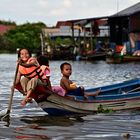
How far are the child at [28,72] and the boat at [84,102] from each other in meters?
0.20

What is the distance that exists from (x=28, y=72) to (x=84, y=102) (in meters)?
1.50

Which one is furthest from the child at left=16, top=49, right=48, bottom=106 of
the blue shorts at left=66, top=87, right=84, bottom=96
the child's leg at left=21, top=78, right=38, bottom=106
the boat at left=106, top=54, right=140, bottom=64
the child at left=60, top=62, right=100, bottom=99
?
the boat at left=106, top=54, right=140, bottom=64

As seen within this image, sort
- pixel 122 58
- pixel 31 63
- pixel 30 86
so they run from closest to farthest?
pixel 30 86 → pixel 31 63 → pixel 122 58

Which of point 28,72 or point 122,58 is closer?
point 28,72

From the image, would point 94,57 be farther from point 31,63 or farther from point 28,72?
→ point 31,63

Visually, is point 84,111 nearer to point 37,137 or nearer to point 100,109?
point 100,109

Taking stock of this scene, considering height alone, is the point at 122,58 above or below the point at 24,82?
below

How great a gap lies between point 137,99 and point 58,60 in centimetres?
3944

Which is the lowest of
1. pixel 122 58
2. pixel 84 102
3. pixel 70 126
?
pixel 122 58

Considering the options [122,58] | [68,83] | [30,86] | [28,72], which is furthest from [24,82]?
[122,58]

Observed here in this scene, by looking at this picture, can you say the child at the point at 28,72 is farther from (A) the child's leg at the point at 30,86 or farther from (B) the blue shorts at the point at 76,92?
(B) the blue shorts at the point at 76,92

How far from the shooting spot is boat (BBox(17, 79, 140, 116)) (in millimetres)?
11609

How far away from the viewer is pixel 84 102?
1220 cm

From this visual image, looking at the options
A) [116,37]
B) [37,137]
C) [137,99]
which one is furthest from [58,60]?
[37,137]
